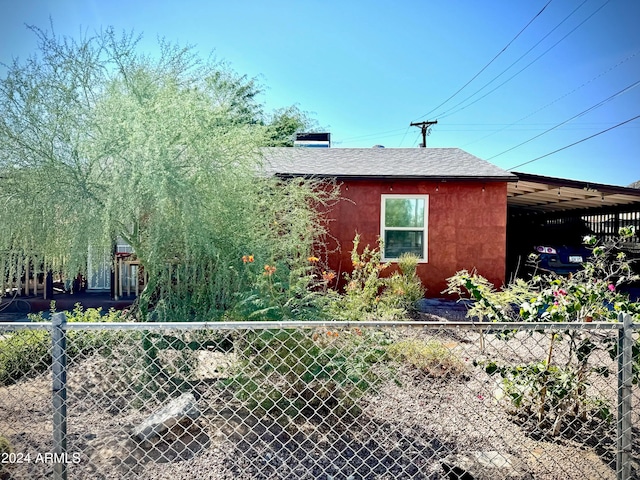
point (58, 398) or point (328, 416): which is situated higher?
point (58, 398)

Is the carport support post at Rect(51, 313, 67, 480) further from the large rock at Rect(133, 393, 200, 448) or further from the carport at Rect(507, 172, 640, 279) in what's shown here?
the carport at Rect(507, 172, 640, 279)

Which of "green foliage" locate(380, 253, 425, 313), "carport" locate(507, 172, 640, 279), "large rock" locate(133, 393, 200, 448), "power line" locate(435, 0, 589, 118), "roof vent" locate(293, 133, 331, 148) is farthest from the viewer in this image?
"roof vent" locate(293, 133, 331, 148)

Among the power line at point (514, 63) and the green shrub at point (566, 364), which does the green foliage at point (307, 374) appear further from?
the power line at point (514, 63)

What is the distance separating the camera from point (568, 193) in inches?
403

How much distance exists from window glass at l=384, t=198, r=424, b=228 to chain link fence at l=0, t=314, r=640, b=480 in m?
5.69

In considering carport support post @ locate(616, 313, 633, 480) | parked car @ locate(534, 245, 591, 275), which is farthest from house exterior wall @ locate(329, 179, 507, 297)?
carport support post @ locate(616, 313, 633, 480)

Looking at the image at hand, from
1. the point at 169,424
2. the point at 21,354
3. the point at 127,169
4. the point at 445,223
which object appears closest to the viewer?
the point at 169,424

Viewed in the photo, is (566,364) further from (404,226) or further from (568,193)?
(568,193)

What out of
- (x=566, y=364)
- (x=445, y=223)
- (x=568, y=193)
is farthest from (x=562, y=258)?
(x=566, y=364)

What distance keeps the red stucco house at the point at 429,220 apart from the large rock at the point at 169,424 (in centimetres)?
646

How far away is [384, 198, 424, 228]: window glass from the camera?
9.04 m

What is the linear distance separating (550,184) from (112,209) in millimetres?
8793

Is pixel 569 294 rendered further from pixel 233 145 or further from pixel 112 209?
pixel 112 209

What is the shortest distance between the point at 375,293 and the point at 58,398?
5.85 meters
